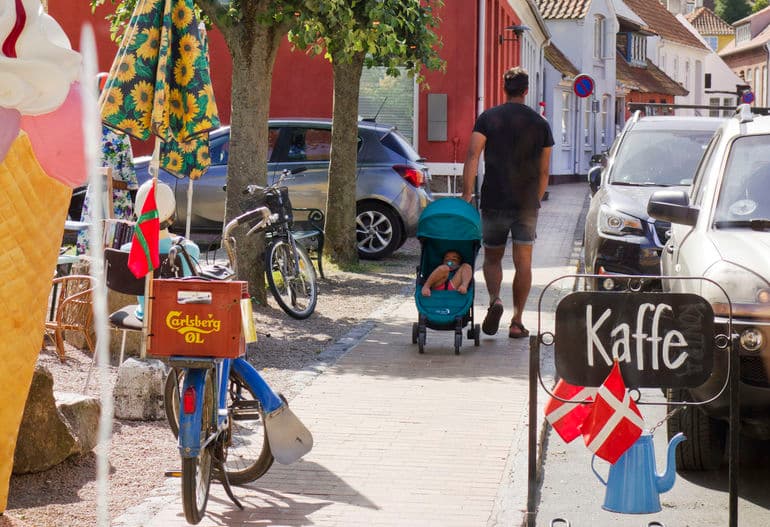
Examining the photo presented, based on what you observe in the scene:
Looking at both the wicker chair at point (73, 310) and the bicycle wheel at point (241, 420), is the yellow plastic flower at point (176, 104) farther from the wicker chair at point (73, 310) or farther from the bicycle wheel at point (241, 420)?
the bicycle wheel at point (241, 420)

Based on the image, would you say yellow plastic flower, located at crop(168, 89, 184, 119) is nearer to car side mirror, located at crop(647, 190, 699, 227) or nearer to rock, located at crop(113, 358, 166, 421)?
rock, located at crop(113, 358, 166, 421)

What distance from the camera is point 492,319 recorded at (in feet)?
33.7

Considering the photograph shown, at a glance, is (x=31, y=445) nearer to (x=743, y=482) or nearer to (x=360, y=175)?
(x=743, y=482)

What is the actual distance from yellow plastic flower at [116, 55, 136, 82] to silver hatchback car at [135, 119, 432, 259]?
963 cm

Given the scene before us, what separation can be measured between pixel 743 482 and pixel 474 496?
1.51 meters

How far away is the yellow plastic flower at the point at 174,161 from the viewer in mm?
7902

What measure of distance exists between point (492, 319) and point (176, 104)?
12.9 ft

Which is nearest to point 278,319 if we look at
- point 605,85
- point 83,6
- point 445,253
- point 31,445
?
point 445,253

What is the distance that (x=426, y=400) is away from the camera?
8.05 metres

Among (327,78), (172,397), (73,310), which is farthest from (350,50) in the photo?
(327,78)

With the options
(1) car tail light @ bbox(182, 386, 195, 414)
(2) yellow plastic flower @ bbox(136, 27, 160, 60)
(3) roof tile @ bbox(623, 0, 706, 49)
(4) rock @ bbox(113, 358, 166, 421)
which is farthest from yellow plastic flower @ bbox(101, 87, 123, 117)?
(3) roof tile @ bbox(623, 0, 706, 49)

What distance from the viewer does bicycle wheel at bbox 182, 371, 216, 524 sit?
501 centimetres

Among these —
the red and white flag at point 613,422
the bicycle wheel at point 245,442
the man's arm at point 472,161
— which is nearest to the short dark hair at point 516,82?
the man's arm at point 472,161

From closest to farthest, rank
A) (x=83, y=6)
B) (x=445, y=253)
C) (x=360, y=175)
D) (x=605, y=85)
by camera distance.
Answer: (x=445, y=253) → (x=360, y=175) → (x=83, y=6) → (x=605, y=85)
